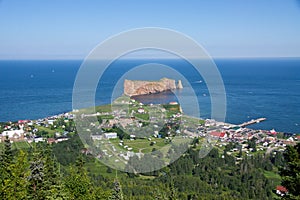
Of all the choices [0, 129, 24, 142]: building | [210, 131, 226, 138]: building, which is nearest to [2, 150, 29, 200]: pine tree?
[210, 131, 226, 138]: building

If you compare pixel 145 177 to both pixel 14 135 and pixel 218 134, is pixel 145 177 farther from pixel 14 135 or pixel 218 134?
pixel 14 135

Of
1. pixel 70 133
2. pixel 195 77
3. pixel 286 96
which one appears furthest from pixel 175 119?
pixel 195 77

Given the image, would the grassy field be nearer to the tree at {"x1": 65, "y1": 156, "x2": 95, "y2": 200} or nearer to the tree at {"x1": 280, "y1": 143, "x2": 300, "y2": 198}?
the tree at {"x1": 65, "y1": 156, "x2": 95, "y2": 200}

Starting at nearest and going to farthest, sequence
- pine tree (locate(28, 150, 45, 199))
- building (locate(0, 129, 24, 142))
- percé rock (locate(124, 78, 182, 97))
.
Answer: pine tree (locate(28, 150, 45, 199)) < percé rock (locate(124, 78, 182, 97)) < building (locate(0, 129, 24, 142))

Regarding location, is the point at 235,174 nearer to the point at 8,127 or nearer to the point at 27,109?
the point at 8,127

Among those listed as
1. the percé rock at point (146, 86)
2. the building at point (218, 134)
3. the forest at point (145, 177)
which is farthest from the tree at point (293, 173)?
the building at point (218, 134)

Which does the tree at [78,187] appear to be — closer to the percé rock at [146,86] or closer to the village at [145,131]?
the village at [145,131]
